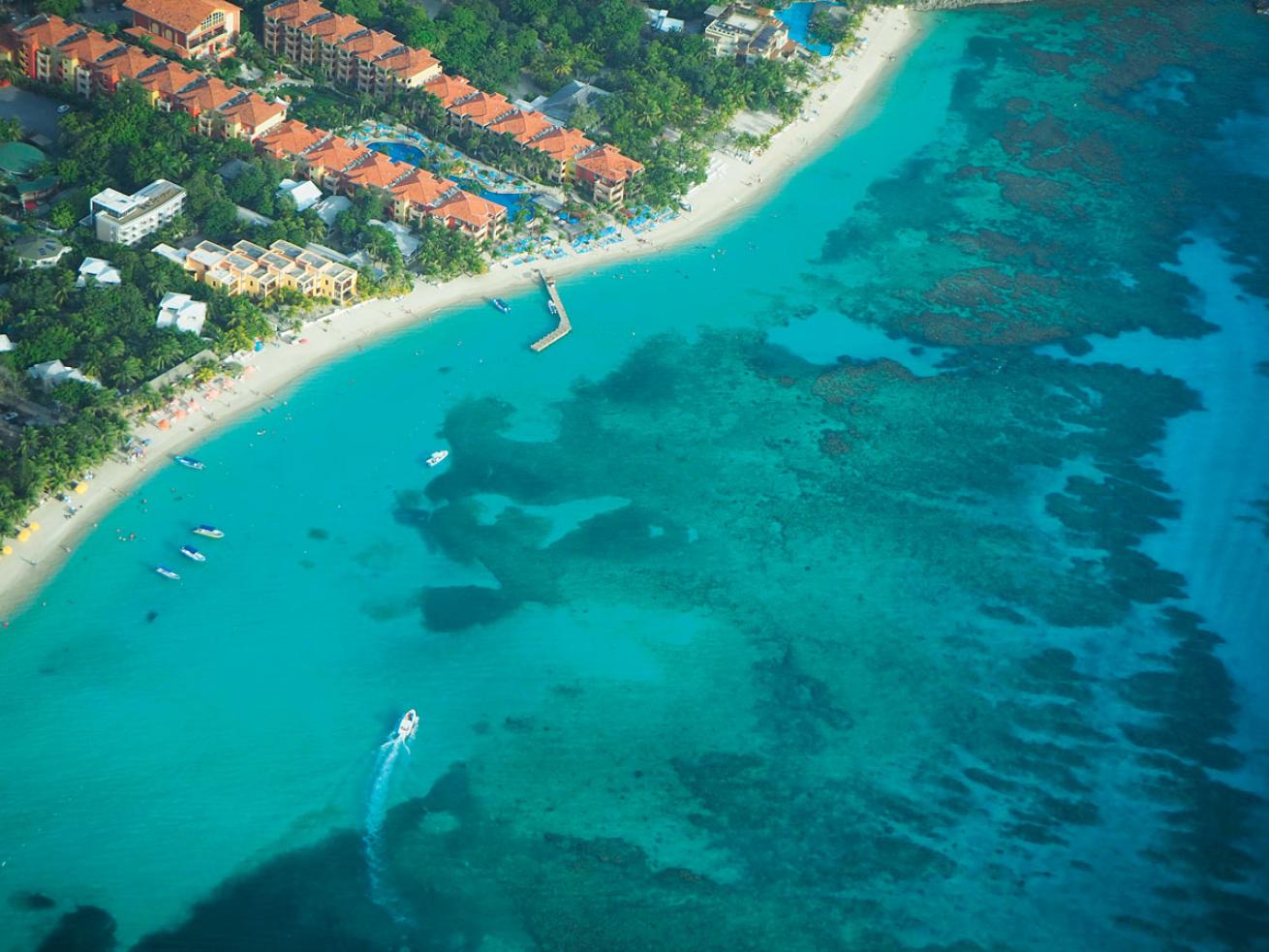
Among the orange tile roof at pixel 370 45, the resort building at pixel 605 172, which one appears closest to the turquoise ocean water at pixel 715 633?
the resort building at pixel 605 172

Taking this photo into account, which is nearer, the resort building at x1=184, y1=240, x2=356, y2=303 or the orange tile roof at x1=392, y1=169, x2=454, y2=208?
the resort building at x1=184, y1=240, x2=356, y2=303

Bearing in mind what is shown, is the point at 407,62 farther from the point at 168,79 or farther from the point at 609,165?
the point at 609,165

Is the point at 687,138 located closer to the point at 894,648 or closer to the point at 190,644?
the point at 894,648

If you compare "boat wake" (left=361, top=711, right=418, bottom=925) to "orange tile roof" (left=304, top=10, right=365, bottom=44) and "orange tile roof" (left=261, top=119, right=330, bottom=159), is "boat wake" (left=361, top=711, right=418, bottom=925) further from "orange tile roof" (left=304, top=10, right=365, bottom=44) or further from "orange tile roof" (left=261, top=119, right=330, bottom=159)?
"orange tile roof" (left=304, top=10, right=365, bottom=44)

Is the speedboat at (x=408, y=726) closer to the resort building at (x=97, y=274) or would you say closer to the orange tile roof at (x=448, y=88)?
the resort building at (x=97, y=274)

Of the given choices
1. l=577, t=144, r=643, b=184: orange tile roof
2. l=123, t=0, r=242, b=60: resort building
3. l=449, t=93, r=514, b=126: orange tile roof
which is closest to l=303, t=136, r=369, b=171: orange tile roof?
l=449, t=93, r=514, b=126: orange tile roof

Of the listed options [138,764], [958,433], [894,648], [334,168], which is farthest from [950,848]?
[334,168]

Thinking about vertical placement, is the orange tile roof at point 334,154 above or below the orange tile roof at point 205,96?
below

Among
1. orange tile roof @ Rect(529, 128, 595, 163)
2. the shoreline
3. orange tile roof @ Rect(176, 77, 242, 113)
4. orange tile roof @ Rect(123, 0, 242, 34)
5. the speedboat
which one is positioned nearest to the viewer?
the speedboat
